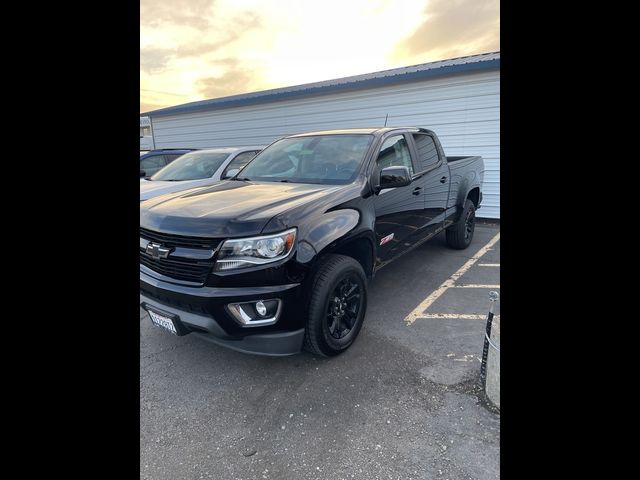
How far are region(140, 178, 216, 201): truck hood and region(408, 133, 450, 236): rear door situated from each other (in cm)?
343

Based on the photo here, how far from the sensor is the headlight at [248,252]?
7.59 ft

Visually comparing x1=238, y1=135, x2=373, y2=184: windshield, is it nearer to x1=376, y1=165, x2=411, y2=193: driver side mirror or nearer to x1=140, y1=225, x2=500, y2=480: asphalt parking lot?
x1=376, y1=165, x2=411, y2=193: driver side mirror

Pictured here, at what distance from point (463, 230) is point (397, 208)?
8.42 ft

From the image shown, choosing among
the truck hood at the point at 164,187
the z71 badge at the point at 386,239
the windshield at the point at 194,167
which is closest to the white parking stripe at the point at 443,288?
the z71 badge at the point at 386,239

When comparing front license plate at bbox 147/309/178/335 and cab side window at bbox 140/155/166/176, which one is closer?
front license plate at bbox 147/309/178/335

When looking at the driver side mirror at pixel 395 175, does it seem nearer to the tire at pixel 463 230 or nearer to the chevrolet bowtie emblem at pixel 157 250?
the chevrolet bowtie emblem at pixel 157 250

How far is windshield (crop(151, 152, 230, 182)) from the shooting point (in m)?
6.66

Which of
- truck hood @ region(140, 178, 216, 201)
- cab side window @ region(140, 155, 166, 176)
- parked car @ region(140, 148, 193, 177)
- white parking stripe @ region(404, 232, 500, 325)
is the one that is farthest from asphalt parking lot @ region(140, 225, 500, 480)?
parked car @ region(140, 148, 193, 177)

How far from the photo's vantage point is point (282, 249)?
2.35m
